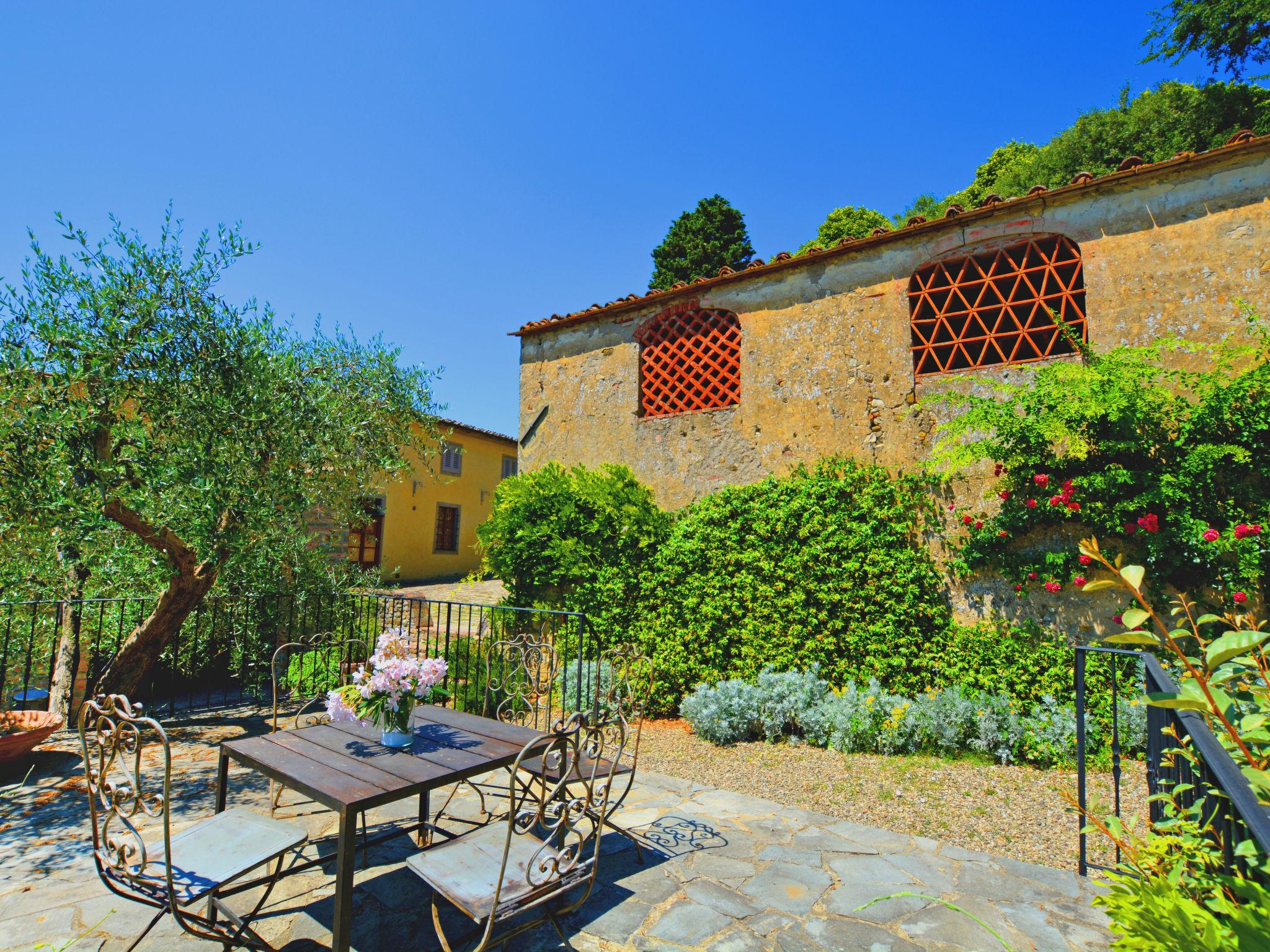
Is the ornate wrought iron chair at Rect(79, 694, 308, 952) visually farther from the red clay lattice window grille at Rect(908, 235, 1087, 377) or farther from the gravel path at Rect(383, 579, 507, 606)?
the gravel path at Rect(383, 579, 507, 606)

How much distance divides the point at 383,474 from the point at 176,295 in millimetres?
3906

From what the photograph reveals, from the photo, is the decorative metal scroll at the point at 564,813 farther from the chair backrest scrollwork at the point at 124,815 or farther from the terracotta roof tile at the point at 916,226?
the terracotta roof tile at the point at 916,226

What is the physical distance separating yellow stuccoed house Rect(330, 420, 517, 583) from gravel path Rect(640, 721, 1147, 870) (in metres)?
12.1

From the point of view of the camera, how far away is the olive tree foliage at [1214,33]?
37.6ft

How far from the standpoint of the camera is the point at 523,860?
262 centimetres

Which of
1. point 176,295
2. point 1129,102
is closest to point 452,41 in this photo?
point 176,295

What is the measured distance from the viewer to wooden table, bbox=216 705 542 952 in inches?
97.7

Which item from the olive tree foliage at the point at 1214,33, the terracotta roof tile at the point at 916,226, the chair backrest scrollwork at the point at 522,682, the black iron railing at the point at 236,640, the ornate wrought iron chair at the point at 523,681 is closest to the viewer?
the ornate wrought iron chair at the point at 523,681

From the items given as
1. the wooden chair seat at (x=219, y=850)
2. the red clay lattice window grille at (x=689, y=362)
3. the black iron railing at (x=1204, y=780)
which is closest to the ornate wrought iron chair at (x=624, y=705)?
the wooden chair seat at (x=219, y=850)

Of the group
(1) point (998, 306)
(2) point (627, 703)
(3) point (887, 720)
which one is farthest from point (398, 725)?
(1) point (998, 306)

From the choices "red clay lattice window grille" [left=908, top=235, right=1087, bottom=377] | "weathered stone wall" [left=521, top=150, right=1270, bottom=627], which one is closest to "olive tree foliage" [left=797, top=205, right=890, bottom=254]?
"weathered stone wall" [left=521, top=150, right=1270, bottom=627]

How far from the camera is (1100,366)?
18.9 feet

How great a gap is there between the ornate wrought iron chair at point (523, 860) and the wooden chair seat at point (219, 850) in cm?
61

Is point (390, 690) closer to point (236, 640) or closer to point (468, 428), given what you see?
point (236, 640)
